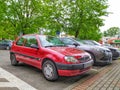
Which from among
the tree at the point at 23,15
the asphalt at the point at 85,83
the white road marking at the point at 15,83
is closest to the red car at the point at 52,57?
the asphalt at the point at 85,83

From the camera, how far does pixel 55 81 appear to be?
6.50 metres

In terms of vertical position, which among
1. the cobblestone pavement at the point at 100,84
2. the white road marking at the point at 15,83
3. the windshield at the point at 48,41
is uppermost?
the windshield at the point at 48,41

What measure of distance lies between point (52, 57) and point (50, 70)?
1.50ft

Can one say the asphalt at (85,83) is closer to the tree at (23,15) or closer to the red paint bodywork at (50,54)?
the red paint bodywork at (50,54)

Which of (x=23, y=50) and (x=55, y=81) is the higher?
(x=23, y=50)

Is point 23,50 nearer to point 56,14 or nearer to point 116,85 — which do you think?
point 116,85

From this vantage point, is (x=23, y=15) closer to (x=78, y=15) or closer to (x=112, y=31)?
(x=78, y=15)

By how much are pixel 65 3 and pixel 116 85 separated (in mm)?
15097

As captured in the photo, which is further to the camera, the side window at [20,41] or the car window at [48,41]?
the side window at [20,41]

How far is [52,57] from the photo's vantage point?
6422mm

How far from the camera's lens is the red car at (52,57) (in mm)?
6180

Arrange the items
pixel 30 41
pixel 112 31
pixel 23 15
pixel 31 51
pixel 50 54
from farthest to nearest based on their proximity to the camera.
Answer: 1. pixel 112 31
2. pixel 23 15
3. pixel 30 41
4. pixel 31 51
5. pixel 50 54

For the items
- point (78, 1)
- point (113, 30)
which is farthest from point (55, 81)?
point (113, 30)

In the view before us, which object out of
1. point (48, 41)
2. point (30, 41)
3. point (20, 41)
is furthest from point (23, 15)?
point (48, 41)
